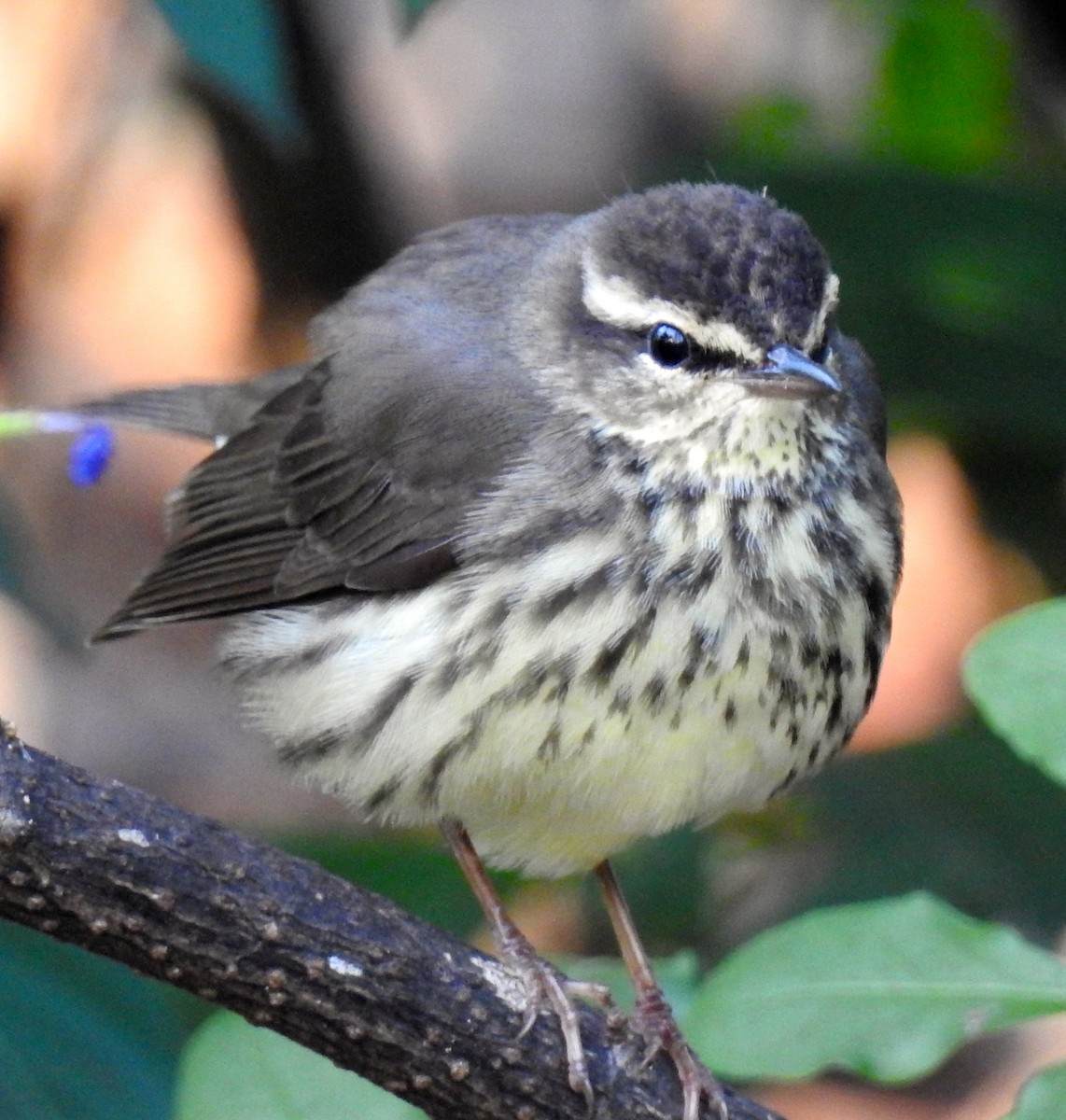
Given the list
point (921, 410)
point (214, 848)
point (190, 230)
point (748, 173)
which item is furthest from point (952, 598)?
point (214, 848)

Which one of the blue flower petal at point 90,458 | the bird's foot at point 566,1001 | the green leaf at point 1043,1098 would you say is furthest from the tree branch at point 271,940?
the blue flower petal at point 90,458

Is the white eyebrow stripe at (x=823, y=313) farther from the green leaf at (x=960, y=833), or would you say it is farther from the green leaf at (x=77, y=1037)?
the green leaf at (x=77, y=1037)

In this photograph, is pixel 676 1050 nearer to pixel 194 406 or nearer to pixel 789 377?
pixel 789 377

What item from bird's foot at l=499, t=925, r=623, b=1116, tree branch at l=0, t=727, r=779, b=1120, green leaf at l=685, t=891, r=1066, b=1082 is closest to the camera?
tree branch at l=0, t=727, r=779, b=1120

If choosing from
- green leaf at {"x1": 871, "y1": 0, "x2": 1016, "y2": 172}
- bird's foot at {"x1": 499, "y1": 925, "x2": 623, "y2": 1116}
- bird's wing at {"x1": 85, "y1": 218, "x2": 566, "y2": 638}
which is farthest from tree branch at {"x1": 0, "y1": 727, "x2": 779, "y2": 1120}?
green leaf at {"x1": 871, "y1": 0, "x2": 1016, "y2": 172}

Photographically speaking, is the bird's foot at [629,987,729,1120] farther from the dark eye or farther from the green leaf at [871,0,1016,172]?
the green leaf at [871,0,1016,172]

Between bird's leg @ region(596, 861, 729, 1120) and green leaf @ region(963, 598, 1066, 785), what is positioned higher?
green leaf @ region(963, 598, 1066, 785)
